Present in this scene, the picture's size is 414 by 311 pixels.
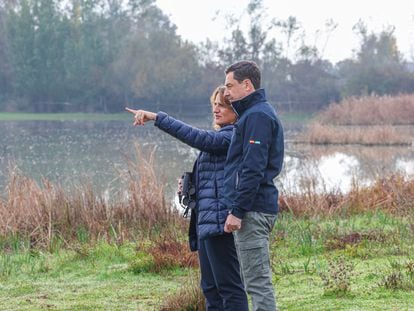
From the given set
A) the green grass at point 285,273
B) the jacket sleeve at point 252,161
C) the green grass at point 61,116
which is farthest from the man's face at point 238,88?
the green grass at point 61,116

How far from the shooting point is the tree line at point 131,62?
51.8 metres

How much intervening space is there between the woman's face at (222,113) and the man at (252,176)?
19cm

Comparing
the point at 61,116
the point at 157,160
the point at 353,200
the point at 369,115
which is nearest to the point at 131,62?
the point at 61,116

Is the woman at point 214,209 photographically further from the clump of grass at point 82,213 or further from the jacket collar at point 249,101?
the clump of grass at point 82,213

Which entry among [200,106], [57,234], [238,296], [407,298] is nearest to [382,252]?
[407,298]

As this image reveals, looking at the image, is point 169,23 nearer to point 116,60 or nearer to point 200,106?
point 116,60

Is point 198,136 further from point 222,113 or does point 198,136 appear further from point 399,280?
point 399,280

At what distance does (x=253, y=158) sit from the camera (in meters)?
3.24

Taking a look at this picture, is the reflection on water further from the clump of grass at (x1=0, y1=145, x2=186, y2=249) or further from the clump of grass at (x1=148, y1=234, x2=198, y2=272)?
the clump of grass at (x1=148, y1=234, x2=198, y2=272)

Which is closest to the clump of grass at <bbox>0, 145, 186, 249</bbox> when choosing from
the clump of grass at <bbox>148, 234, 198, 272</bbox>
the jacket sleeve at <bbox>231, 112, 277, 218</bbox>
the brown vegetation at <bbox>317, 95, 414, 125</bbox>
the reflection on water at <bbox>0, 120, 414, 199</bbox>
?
the clump of grass at <bbox>148, 234, 198, 272</bbox>

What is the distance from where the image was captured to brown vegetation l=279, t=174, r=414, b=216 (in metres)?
8.63

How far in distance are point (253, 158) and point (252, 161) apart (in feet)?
0.05

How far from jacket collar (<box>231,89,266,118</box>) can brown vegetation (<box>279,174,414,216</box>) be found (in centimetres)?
516

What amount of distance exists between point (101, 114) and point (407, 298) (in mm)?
48839
